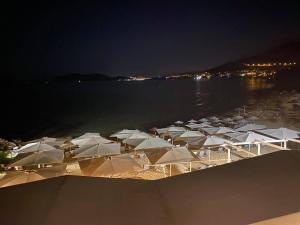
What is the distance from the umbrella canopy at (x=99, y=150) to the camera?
11523 mm

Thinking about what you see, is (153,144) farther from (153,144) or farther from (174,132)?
(174,132)

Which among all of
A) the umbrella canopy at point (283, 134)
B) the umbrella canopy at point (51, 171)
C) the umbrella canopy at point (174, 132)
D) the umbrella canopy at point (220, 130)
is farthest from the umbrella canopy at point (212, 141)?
the umbrella canopy at point (51, 171)

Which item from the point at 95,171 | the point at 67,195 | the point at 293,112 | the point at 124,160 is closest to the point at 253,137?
the point at 124,160

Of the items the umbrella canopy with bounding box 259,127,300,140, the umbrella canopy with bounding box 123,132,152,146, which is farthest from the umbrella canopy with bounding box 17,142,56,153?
the umbrella canopy with bounding box 259,127,300,140

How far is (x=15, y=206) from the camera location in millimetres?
1630

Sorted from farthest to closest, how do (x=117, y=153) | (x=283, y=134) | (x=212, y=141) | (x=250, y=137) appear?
1. (x=283, y=134)
2. (x=250, y=137)
3. (x=212, y=141)
4. (x=117, y=153)

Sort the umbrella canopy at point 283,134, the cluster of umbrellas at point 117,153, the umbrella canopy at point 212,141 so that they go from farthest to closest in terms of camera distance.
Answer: the umbrella canopy at point 283,134
the umbrella canopy at point 212,141
the cluster of umbrellas at point 117,153

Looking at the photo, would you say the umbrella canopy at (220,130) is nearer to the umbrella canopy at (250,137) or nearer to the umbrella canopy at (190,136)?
the umbrella canopy at (190,136)

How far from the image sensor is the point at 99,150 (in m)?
11.7

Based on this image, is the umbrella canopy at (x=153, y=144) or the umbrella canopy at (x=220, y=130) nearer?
the umbrella canopy at (x=153, y=144)

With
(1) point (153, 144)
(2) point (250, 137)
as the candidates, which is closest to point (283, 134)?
(2) point (250, 137)

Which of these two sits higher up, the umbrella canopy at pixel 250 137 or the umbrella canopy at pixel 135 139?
the umbrella canopy at pixel 250 137

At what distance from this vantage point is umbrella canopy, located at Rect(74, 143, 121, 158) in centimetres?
1152

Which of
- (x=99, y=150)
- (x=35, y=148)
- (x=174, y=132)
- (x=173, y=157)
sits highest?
(x=173, y=157)
